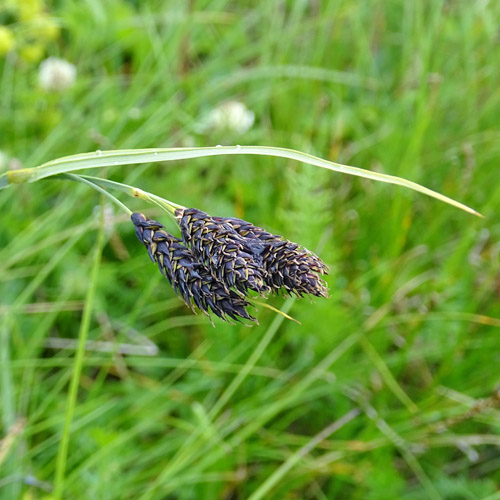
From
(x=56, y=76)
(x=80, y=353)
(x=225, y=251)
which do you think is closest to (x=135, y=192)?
(x=225, y=251)

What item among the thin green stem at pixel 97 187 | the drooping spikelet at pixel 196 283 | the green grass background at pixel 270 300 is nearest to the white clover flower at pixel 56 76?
the green grass background at pixel 270 300

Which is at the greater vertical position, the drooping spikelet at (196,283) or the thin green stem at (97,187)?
the thin green stem at (97,187)

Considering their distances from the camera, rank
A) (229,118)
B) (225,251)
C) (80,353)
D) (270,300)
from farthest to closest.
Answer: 1. (229,118)
2. (270,300)
3. (80,353)
4. (225,251)

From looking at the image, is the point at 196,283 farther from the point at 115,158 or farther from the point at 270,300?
the point at 270,300

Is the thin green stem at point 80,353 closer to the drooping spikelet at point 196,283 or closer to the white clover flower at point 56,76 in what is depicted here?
the drooping spikelet at point 196,283

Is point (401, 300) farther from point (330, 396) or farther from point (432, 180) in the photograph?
point (432, 180)
